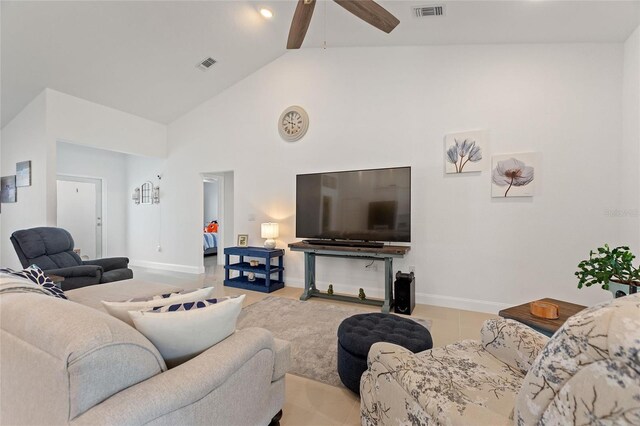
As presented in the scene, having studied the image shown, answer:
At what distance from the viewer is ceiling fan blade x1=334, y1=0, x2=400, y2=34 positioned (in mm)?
2133

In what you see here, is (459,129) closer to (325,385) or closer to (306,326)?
(306,326)

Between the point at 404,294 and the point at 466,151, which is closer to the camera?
the point at 404,294

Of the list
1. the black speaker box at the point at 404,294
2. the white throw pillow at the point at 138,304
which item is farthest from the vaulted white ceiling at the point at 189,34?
the white throw pillow at the point at 138,304

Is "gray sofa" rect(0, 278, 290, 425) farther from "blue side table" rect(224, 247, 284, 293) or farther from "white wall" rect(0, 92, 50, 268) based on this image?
"white wall" rect(0, 92, 50, 268)

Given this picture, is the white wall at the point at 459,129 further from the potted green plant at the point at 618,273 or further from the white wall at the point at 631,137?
the potted green plant at the point at 618,273

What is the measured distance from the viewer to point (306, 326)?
2.97 m

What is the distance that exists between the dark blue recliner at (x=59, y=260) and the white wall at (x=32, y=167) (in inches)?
36.3

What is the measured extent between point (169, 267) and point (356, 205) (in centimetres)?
448

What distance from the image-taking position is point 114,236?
21.5 ft

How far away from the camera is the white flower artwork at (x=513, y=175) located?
3.19 m

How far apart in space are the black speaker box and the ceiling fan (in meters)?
2.59

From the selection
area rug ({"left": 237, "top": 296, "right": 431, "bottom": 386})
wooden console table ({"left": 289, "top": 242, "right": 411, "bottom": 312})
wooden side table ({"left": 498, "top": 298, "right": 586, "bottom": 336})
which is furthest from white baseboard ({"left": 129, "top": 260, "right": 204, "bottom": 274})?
wooden side table ({"left": 498, "top": 298, "right": 586, "bottom": 336})

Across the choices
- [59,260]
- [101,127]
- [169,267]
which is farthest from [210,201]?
[59,260]

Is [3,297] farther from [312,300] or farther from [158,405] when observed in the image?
[312,300]
